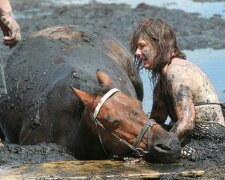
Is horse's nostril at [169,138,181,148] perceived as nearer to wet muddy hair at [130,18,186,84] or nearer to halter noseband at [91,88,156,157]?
halter noseband at [91,88,156,157]

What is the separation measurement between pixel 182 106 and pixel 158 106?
0.70 m

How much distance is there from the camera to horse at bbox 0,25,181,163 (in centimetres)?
638

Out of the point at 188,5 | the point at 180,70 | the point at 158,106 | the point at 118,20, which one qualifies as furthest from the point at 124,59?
the point at 188,5

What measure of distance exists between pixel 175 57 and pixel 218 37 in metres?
8.31

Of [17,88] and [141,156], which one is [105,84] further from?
[17,88]

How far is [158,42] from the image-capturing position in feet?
23.2

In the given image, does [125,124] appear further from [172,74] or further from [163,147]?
[172,74]

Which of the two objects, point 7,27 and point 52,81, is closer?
point 52,81

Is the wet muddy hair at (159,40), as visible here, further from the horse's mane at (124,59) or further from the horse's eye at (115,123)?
the horse's mane at (124,59)

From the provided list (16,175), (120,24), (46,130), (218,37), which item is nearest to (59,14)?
(120,24)

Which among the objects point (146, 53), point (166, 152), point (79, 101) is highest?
point (146, 53)

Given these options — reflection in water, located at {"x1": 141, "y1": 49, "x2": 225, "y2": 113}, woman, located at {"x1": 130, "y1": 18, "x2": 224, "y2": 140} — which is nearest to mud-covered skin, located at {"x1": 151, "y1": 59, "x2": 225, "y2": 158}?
woman, located at {"x1": 130, "y1": 18, "x2": 224, "y2": 140}

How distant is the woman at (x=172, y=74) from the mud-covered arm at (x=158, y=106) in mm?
45

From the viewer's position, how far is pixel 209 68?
12180 millimetres
